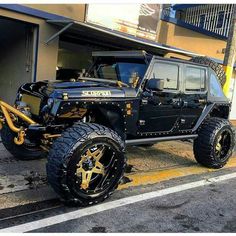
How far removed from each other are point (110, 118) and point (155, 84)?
0.86 m

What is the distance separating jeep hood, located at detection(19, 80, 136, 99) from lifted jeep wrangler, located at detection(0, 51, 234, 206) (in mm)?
13

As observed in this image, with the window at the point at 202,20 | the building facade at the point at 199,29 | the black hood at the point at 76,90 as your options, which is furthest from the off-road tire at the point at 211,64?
the window at the point at 202,20

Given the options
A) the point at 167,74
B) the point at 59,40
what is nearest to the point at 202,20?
the point at 59,40

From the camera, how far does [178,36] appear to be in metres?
12.8

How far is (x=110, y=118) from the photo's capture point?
518 centimetres

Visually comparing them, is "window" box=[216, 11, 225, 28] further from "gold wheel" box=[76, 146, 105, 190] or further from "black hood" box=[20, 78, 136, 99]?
"gold wheel" box=[76, 146, 105, 190]

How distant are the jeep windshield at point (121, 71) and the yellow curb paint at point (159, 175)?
143cm

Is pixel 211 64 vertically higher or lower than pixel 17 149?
higher

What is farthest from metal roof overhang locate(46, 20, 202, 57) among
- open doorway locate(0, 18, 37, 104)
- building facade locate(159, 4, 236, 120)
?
building facade locate(159, 4, 236, 120)

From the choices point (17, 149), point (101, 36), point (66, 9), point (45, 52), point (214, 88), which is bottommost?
point (17, 149)

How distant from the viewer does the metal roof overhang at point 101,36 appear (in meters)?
8.68

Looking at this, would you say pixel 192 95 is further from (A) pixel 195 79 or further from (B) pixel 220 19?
(B) pixel 220 19

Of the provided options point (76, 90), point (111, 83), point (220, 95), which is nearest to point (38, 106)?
point (76, 90)

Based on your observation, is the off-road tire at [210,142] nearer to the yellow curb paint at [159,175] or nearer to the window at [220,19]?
the yellow curb paint at [159,175]
